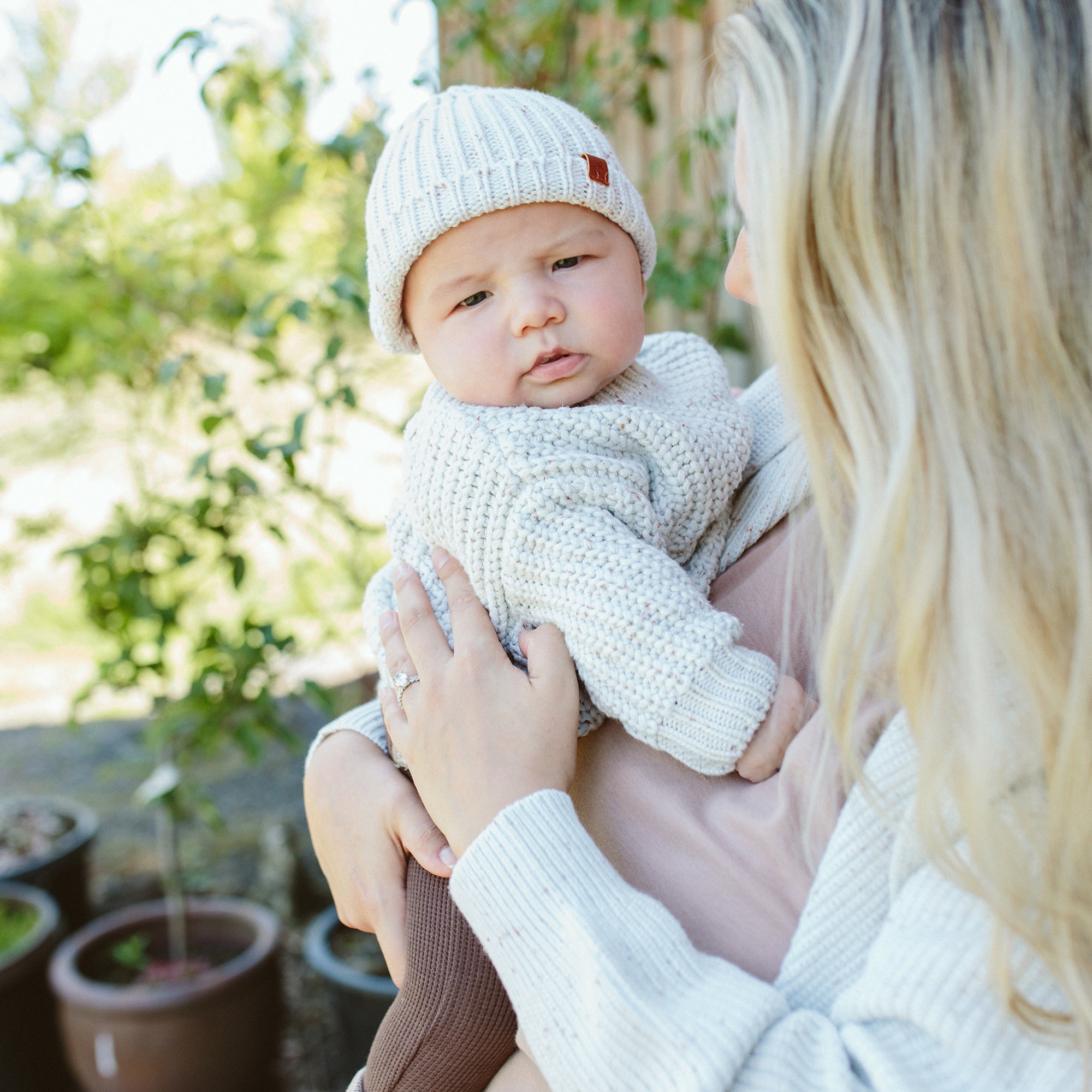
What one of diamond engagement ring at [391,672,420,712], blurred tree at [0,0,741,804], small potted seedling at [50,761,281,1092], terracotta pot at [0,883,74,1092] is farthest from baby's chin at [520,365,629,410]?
terracotta pot at [0,883,74,1092]

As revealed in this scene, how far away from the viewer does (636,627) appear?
980 millimetres

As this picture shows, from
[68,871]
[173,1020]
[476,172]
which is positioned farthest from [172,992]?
[476,172]

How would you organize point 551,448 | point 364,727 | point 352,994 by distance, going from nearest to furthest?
point 551,448 < point 364,727 < point 352,994

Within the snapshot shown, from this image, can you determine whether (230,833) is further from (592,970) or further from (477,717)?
(592,970)

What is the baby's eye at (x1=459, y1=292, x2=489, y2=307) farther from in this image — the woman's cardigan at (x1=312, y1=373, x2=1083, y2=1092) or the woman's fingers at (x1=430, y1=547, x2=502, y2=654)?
the woman's cardigan at (x1=312, y1=373, x2=1083, y2=1092)

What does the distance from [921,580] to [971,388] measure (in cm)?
15

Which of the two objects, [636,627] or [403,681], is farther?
[403,681]

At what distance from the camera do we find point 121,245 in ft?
8.95

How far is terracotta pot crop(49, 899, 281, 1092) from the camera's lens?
2637mm

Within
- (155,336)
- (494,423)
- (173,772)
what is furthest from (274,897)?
(494,423)

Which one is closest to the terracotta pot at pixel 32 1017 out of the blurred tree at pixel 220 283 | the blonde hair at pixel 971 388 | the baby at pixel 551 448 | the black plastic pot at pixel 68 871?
the black plastic pot at pixel 68 871

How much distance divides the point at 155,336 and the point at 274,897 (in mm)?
2061

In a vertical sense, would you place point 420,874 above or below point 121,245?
below

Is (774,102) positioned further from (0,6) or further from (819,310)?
(0,6)
